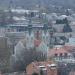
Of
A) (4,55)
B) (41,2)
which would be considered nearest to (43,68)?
(4,55)

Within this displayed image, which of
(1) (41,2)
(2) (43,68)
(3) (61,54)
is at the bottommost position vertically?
(3) (61,54)

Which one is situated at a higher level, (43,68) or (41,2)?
(41,2)

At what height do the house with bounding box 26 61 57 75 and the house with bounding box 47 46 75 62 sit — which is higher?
the house with bounding box 26 61 57 75

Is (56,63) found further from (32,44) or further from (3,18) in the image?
(3,18)

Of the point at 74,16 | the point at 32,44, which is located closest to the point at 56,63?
the point at 32,44

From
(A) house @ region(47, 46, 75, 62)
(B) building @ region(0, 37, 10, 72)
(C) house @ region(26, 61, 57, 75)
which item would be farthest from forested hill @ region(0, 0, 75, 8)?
(C) house @ region(26, 61, 57, 75)

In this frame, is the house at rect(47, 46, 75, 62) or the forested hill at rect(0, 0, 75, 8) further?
the forested hill at rect(0, 0, 75, 8)

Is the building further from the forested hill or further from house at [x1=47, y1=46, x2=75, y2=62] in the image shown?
the forested hill

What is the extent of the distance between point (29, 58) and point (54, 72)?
3.11 m

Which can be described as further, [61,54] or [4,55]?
[61,54]

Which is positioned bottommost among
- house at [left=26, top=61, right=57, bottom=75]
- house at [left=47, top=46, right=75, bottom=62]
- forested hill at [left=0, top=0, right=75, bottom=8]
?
house at [left=47, top=46, right=75, bottom=62]

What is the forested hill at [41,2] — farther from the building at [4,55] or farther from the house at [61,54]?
the house at [61,54]

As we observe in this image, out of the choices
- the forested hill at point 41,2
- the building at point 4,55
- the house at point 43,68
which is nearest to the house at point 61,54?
the building at point 4,55

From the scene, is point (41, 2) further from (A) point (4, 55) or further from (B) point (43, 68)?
(B) point (43, 68)
